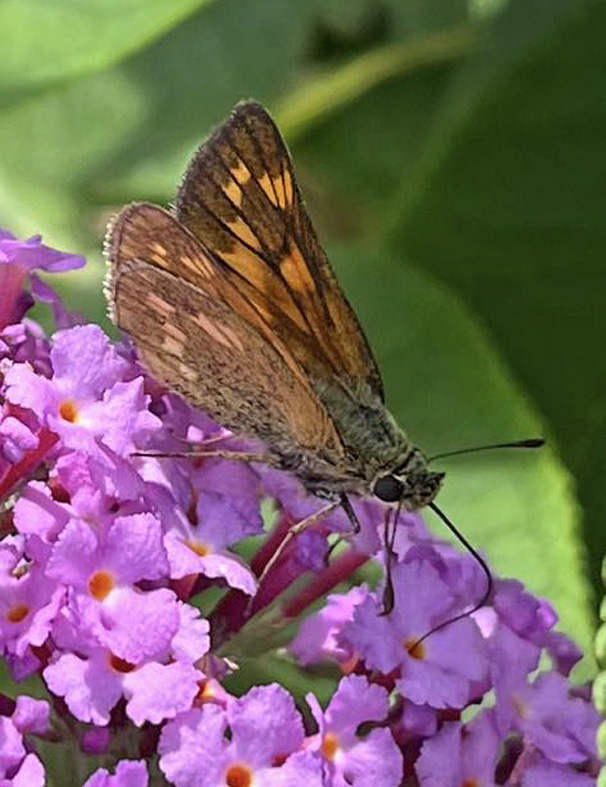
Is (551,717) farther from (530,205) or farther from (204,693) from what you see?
(530,205)

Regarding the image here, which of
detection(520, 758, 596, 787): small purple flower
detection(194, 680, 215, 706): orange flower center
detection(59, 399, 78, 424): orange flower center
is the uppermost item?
detection(59, 399, 78, 424): orange flower center

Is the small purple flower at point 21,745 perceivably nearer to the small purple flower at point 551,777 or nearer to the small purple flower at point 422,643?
the small purple flower at point 422,643

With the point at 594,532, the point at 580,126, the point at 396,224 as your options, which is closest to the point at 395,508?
the point at 594,532

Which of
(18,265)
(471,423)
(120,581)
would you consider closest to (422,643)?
(120,581)

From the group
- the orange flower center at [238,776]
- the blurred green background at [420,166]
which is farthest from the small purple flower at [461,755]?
the blurred green background at [420,166]

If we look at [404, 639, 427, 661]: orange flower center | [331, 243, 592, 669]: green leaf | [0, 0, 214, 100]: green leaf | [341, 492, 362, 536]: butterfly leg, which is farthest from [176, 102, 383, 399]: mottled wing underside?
[0, 0, 214, 100]: green leaf

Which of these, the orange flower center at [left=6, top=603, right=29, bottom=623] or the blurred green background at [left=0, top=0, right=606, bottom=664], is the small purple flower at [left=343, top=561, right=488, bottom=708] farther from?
the blurred green background at [left=0, top=0, right=606, bottom=664]

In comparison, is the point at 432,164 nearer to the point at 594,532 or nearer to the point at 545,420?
the point at 545,420

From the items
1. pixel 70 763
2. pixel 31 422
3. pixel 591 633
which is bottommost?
pixel 591 633
